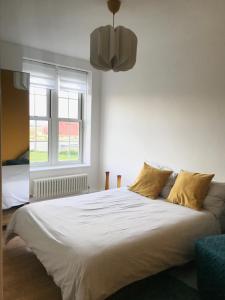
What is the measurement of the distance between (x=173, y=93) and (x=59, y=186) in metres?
2.28

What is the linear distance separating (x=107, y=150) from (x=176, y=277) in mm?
2605

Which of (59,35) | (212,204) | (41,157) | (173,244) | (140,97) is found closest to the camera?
(173,244)

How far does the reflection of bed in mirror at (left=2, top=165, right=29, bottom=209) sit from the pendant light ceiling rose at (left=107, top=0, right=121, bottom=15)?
7.68 ft

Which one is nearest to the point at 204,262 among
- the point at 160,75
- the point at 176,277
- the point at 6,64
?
the point at 176,277

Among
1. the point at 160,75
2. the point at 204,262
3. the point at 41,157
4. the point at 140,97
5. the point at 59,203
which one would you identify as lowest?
the point at 204,262

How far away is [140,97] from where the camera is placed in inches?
155

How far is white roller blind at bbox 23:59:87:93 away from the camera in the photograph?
3.94 meters

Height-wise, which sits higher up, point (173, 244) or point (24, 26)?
point (24, 26)

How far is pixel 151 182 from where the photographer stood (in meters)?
3.25

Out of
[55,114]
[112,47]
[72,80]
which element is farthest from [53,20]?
[55,114]

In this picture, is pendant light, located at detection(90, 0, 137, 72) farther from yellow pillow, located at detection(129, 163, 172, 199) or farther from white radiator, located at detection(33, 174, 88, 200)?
white radiator, located at detection(33, 174, 88, 200)

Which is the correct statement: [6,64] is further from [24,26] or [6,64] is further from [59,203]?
[59,203]

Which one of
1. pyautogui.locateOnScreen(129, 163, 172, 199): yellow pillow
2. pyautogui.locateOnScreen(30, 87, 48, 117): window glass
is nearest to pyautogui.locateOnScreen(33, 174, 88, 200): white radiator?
pyautogui.locateOnScreen(30, 87, 48, 117): window glass

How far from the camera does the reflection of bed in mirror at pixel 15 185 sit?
137 inches
